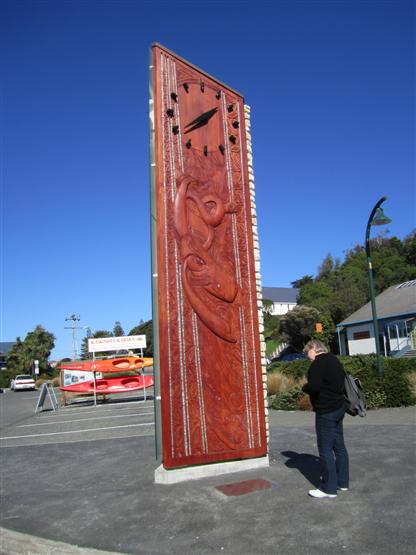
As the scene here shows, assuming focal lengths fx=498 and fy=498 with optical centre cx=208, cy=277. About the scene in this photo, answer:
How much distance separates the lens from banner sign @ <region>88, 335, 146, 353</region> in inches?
A: 766

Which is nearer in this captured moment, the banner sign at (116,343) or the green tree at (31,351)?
the banner sign at (116,343)

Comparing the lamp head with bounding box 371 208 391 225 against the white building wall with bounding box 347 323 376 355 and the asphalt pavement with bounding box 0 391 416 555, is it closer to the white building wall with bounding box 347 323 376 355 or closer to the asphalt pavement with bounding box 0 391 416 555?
the asphalt pavement with bounding box 0 391 416 555

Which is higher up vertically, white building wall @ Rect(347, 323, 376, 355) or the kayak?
white building wall @ Rect(347, 323, 376, 355)

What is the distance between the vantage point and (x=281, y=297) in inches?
4589

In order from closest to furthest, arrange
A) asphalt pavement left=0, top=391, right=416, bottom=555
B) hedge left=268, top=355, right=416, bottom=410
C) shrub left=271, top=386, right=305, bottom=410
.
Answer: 1. asphalt pavement left=0, top=391, right=416, bottom=555
2. hedge left=268, top=355, right=416, bottom=410
3. shrub left=271, top=386, right=305, bottom=410

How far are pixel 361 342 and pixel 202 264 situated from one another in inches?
1501

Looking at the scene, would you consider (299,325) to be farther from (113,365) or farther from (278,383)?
(278,383)

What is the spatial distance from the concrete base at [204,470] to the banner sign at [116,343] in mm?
12779

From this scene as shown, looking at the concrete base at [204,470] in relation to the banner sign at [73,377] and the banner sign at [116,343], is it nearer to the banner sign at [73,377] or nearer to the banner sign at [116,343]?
the banner sign at [116,343]

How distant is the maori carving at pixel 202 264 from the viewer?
7.12 m

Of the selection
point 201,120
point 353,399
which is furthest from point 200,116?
point 353,399

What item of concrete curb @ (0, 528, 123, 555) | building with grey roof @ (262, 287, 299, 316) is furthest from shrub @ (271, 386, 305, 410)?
building with grey roof @ (262, 287, 299, 316)

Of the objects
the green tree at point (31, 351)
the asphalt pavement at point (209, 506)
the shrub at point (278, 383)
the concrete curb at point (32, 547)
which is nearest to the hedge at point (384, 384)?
the shrub at point (278, 383)

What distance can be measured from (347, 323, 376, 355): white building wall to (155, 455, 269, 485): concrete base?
119ft
